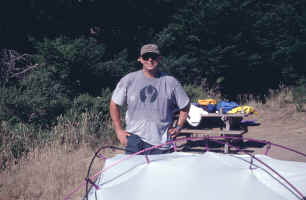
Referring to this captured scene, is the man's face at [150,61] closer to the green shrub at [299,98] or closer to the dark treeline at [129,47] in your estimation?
the dark treeline at [129,47]

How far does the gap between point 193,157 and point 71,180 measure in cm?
303

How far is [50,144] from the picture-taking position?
280 inches

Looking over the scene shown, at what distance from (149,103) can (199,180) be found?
133 cm

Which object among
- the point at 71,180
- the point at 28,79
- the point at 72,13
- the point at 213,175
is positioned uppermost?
the point at 72,13

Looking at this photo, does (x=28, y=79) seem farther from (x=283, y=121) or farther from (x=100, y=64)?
(x=283, y=121)

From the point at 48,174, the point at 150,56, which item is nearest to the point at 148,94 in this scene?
the point at 150,56

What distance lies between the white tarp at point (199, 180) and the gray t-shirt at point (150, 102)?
0.80 meters

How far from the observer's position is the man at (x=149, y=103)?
3709 millimetres

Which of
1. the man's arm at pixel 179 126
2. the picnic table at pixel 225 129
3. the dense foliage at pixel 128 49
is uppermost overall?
the dense foliage at pixel 128 49

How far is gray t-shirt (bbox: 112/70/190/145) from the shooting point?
3713 mm

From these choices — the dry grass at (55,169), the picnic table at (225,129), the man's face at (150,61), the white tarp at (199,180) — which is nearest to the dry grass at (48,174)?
the dry grass at (55,169)

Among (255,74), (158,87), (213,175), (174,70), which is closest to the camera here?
(213,175)

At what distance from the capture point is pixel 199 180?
102 inches

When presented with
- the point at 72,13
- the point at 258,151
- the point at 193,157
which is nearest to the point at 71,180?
the point at 193,157
